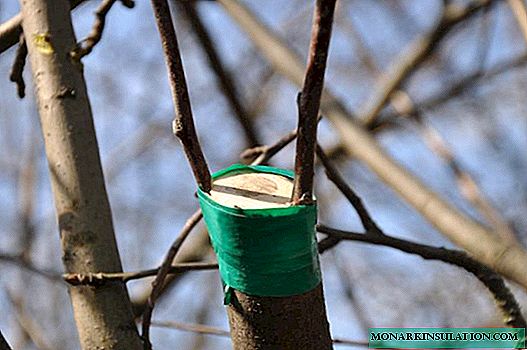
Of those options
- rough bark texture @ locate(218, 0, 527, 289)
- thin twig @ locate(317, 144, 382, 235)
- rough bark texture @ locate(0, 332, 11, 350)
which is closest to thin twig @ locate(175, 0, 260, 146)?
rough bark texture @ locate(218, 0, 527, 289)

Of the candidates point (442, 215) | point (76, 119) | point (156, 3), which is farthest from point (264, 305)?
point (442, 215)

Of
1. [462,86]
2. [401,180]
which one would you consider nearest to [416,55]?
[462,86]

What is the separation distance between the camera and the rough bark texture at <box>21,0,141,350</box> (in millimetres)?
A: 756

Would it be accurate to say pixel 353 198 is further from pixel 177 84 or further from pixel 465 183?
pixel 465 183

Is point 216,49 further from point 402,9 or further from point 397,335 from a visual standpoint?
point 402,9

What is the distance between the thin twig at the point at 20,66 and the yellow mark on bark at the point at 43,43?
0.17ft

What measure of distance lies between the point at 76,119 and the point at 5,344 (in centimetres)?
25

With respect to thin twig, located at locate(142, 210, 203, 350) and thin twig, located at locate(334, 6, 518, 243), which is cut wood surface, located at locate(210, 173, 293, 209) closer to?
thin twig, located at locate(142, 210, 203, 350)

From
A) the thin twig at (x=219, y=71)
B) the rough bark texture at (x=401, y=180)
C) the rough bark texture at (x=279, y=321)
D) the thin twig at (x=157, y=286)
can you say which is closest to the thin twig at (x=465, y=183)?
the rough bark texture at (x=401, y=180)

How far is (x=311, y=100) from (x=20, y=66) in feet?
1.86

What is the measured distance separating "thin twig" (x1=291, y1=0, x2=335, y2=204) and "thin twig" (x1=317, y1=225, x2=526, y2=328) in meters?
0.26

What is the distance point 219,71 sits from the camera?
1652 mm

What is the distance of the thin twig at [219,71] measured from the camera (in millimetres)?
1609

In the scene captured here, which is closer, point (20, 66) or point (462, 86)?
point (20, 66)
